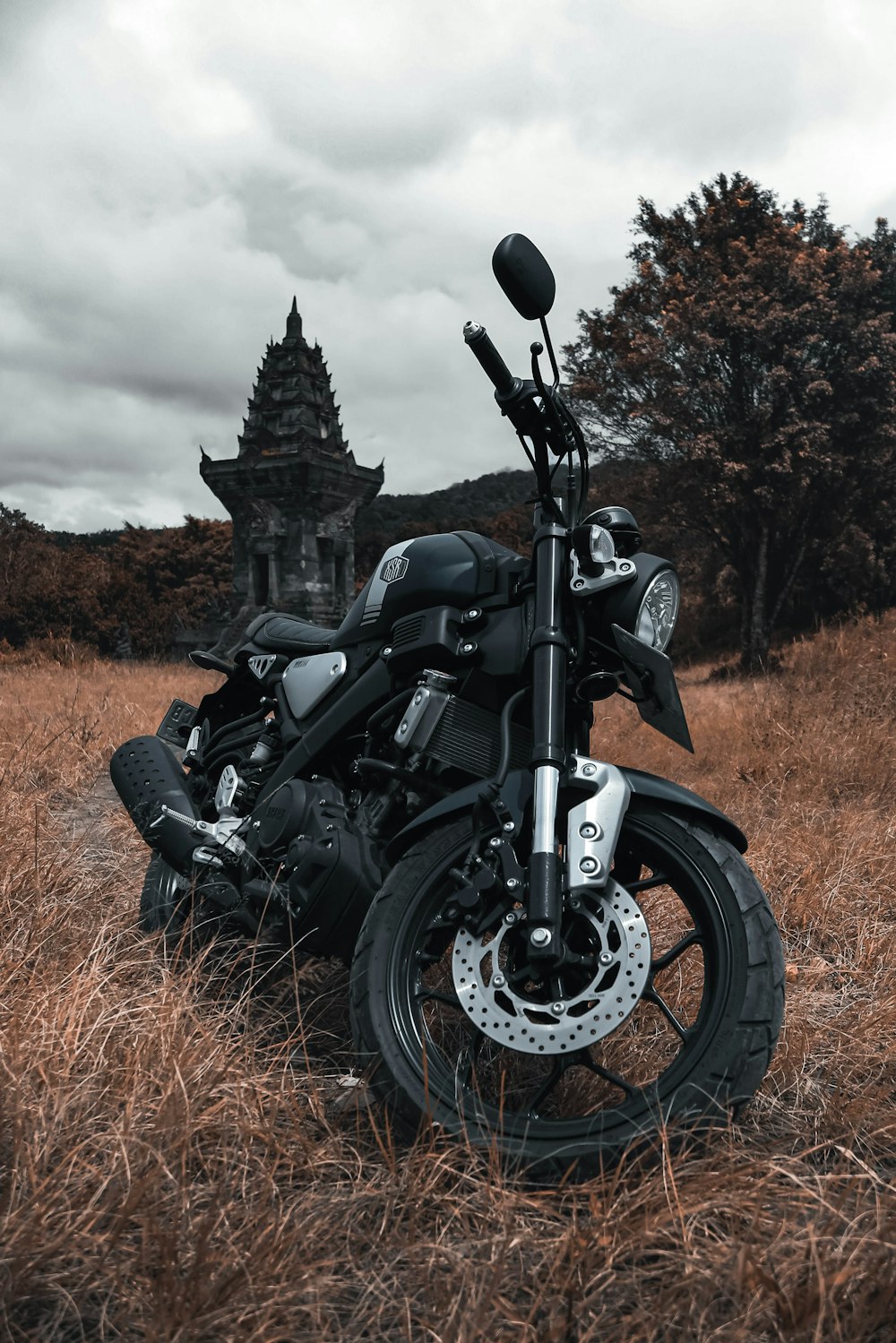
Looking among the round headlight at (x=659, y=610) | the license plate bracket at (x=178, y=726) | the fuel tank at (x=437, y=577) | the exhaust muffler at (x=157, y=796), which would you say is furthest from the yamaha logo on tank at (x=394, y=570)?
the license plate bracket at (x=178, y=726)

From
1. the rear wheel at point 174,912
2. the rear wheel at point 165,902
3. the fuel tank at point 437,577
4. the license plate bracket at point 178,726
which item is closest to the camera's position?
the fuel tank at point 437,577

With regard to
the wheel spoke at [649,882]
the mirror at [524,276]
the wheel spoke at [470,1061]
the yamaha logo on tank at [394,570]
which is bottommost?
the wheel spoke at [470,1061]

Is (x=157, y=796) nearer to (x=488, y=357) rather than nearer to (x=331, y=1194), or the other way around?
(x=331, y=1194)

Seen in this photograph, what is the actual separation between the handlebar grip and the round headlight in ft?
1.80

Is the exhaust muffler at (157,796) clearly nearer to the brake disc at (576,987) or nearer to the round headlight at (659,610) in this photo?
the brake disc at (576,987)

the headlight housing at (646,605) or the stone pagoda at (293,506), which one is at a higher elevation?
the stone pagoda at (293,506)

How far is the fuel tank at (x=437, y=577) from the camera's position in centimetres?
229

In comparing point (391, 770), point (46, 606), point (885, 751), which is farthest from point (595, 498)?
point (391, 770)

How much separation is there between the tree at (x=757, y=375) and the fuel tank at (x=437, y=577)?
1290 centimetres

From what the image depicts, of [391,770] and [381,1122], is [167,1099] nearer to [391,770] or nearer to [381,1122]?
[381,1122]

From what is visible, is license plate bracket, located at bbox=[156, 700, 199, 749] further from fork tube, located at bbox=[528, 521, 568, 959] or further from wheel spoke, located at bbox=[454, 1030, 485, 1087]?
wheel spoke, located at bbox=[454, 1030, 485, 1087]

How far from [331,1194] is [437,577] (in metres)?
1.36

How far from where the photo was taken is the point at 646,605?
2.00 m

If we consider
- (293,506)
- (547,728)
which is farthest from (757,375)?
(547,728)
